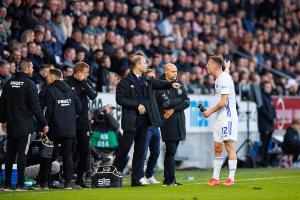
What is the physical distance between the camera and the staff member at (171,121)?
55.2 ft

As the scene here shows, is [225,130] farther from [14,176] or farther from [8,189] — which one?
[8,189]

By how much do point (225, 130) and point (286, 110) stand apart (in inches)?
458

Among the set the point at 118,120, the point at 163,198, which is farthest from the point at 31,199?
the point at 118,120

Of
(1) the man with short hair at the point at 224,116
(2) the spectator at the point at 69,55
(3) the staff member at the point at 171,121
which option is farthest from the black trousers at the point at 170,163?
(2) the spectator at the point at 69,55

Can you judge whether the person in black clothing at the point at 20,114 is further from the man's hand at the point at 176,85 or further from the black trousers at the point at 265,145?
the black trousers at the point at 265,145

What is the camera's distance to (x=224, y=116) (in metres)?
16.4

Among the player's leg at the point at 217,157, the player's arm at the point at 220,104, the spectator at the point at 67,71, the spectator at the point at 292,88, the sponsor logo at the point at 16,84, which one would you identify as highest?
the spectator at the point at 292,88

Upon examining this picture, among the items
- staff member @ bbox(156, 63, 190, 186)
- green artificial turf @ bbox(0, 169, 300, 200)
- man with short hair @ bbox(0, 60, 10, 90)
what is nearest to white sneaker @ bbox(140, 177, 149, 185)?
green artificial turf @ bbox(0, 169, 300, 200)

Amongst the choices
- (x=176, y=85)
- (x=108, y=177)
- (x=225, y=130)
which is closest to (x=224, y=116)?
(x=225, y=130)

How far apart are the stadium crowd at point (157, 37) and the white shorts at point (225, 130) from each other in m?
4.25

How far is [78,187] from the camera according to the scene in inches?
650

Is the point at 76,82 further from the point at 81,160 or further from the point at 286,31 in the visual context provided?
the point at 286,31

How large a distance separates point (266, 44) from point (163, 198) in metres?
19.3

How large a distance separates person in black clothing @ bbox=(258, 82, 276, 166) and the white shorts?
9779 mm
